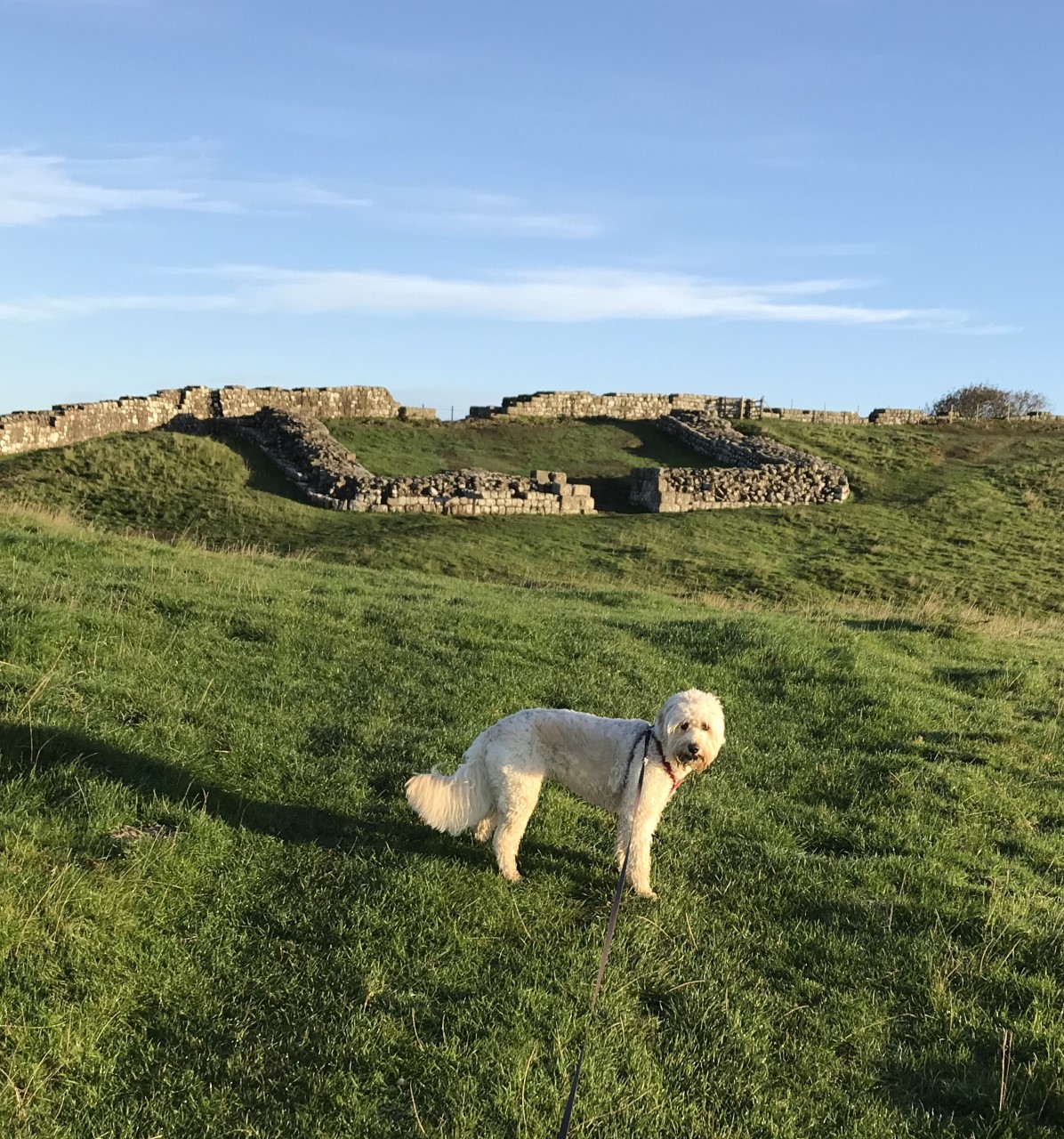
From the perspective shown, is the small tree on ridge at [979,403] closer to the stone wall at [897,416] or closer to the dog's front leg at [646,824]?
the stone wall at [897,416]

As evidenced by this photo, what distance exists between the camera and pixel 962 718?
973 cm

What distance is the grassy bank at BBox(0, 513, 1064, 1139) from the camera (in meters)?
4.05

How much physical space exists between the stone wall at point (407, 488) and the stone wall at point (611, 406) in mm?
11876

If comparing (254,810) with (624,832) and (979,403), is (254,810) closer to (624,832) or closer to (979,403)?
(624,832)

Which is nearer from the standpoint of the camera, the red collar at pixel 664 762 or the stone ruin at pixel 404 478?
the red collar at pixel 664 762

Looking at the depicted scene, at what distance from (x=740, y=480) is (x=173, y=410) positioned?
21.2m

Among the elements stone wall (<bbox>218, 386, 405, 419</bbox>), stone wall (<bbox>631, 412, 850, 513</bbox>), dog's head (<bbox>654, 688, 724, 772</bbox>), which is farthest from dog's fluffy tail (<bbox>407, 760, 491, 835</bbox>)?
stone wall (<bbox>218, 386, 405, 419</bbox>)

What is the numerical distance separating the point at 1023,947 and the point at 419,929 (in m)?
3.70

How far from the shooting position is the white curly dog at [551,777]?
552 cm

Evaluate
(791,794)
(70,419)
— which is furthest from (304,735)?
(70,419)

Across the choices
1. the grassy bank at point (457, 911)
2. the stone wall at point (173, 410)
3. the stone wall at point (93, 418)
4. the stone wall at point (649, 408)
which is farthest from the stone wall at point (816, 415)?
the grassy bank at point (457, 911)

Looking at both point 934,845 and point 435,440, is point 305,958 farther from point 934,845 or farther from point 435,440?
point 435,440

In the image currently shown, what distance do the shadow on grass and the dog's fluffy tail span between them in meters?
0.42

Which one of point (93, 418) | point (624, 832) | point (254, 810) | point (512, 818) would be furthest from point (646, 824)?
point (93, 418)
